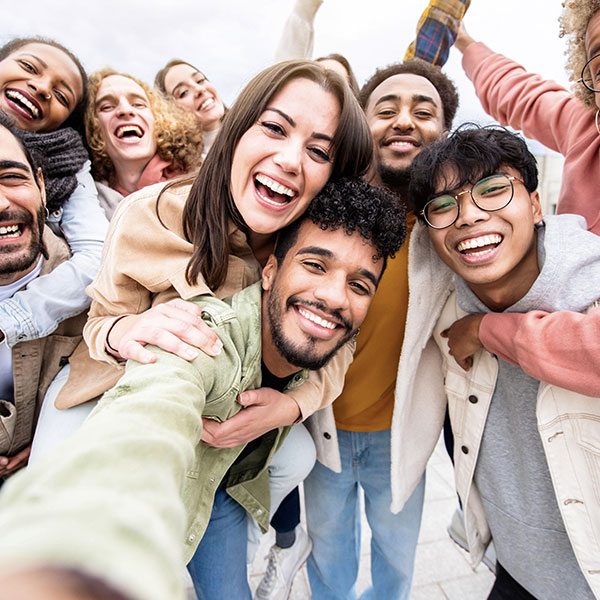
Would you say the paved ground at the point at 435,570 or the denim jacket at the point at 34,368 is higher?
the denim jacket at the point at 34,368

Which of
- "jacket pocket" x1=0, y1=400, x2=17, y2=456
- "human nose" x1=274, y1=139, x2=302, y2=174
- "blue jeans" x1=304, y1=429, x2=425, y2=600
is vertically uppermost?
"human nose" x1=274, y1=139, x2=302, y2=174

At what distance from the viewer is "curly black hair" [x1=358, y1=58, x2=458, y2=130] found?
207 centimetres

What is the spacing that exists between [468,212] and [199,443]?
50.4 inches

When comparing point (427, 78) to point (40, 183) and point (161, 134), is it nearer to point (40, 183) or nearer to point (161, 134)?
point (161, 134)

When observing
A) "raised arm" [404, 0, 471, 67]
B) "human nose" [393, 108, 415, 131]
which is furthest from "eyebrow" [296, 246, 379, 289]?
→ "raised arm" [404, 0, 471, 67]

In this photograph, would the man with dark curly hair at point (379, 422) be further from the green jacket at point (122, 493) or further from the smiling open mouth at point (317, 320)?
the green jacket at point (122, 493)

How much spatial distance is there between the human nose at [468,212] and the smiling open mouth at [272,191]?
2.03 feet

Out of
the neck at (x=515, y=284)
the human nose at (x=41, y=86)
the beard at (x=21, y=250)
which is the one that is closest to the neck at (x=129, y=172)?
the human nose at (x=41, y=86)

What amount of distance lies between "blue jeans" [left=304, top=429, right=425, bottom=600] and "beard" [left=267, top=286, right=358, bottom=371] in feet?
2.70

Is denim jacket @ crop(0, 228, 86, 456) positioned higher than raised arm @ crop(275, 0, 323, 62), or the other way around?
raised arm @ crop(275, 0, 323, 62)

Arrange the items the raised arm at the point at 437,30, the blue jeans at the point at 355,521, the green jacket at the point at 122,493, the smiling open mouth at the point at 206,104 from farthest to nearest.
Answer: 1. the smiling open mouth at the point at 206,104
2. the raised arm at the point at 437,30
3. the blue jeans at the point at 355,521
4. the green jacket at the point at 122,493

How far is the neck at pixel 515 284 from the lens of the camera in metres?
1.31

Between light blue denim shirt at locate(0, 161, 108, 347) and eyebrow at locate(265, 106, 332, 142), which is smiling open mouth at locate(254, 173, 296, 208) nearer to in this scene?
eyebrow at locate(265, 106, 332, 142)

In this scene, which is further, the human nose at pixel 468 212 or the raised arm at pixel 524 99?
the raised arm at pixel 524 99
